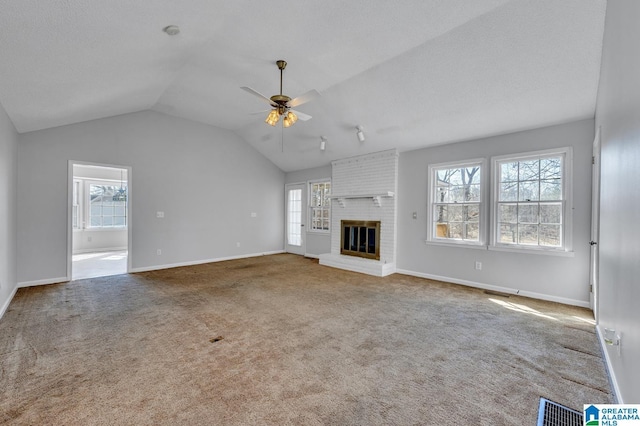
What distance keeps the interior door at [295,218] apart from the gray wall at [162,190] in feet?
0.72

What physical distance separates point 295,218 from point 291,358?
6127mm

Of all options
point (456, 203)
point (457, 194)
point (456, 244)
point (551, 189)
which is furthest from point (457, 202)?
point (551, 189)

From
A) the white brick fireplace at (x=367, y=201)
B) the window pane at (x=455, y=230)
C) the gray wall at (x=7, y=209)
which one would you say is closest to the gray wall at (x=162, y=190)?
the gray wall at (x=7, y=209)

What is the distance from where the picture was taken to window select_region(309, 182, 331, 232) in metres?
7.61

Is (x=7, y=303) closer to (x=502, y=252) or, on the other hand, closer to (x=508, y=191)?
(x=502, y=252)

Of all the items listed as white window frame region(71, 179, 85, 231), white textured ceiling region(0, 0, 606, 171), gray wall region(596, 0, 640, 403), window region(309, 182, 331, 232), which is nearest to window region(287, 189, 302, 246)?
window region(309, 182, 331, 232)

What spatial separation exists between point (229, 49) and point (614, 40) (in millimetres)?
3751

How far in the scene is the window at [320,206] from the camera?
7.61 meters

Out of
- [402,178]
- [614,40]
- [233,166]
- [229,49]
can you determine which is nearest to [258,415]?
[614,40]

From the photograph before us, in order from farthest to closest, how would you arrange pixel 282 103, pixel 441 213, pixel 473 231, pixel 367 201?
pixel 367 201 < pixel 441 213 < pixel 473 231 < pixel 282 103

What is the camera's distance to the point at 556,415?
70.5 inches

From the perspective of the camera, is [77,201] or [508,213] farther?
[77,201]

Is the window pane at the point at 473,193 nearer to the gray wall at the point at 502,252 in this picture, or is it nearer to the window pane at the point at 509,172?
the gray wall at the point at 502,252

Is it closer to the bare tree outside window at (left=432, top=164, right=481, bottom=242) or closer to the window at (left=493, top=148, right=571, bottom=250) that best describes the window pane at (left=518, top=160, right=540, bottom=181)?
the window at (left=493, top=148, right=571, bottom=250)
